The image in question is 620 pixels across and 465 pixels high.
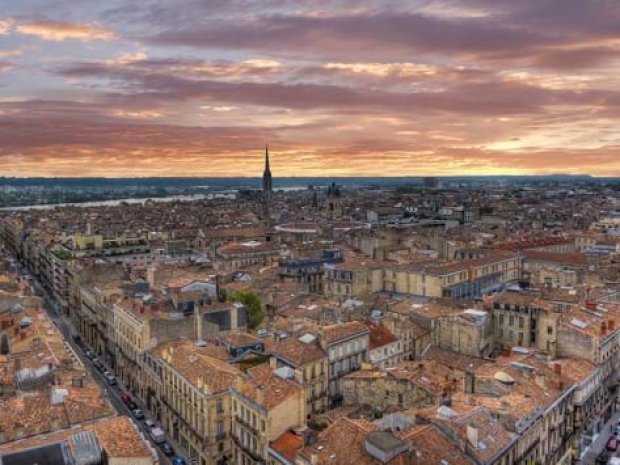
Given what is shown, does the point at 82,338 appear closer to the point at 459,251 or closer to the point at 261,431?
the point at 261,431

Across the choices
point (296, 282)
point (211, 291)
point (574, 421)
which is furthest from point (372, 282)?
point (574, 421)

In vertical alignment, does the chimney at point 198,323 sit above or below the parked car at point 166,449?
above

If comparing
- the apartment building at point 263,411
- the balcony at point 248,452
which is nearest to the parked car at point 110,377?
the apartment building at point 263,411

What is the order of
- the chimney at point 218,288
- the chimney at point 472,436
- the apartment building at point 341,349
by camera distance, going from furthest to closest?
the chimney at point 218,288 → the apartment building at point 341,349 → the chimney at point 472,436

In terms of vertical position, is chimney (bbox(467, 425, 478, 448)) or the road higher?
chimney (bbox(467, 425, 478, 448))

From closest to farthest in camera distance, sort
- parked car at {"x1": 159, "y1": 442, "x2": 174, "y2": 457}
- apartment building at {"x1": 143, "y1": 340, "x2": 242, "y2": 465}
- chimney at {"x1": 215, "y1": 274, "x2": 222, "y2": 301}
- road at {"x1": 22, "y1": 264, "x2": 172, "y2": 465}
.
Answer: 1. apartment building at {"x1": 143, "y1": 340, "x2": 242, "y2": 465}
2. parked car at {"x1": 159, "y1": 442, "x2": 174, "y2": 457}
3. road at {"x1": 22, "y1": 264, "x2": 172, "y2": 465}
4. chimney at {"x1": 215, "y1": 274, "x2": 222, "y2": 301}

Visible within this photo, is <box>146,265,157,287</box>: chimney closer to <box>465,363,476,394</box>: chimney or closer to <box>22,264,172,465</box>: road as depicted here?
<box>22,264,172,465</box>: road

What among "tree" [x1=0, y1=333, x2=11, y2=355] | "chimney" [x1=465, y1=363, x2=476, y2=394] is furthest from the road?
"chimney" [x1=465, y1=363, x2=476, y2=394]

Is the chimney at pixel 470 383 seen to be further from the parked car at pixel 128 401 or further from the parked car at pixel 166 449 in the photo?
the parked car at pixel 128 401

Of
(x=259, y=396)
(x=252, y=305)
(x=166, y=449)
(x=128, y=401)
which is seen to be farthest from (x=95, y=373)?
(x=259, y=396)
